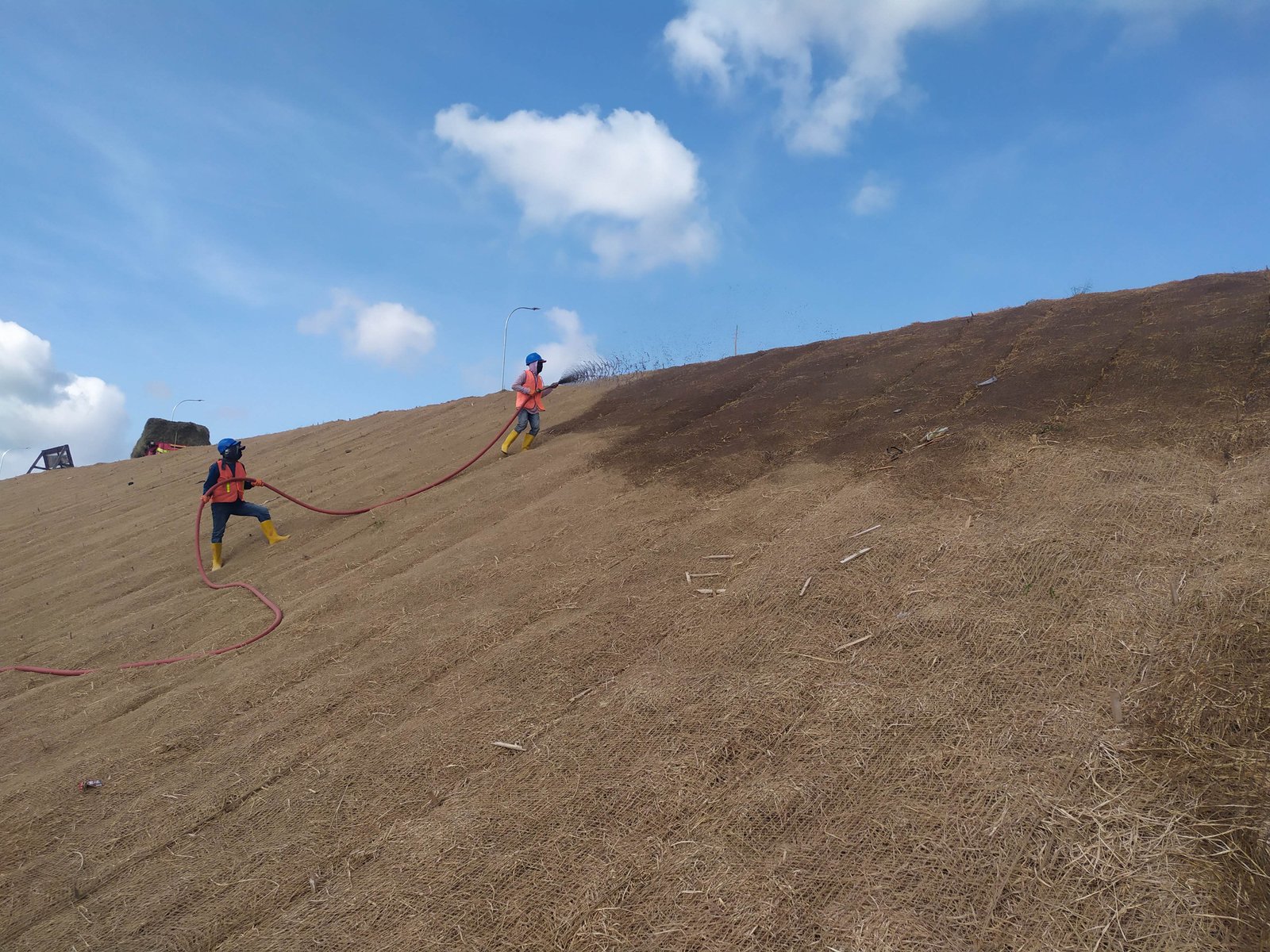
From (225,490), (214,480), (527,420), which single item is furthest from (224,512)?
(527,420)

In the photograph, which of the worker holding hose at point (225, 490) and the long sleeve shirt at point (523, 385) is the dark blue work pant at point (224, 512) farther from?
the long sleeve shirt at point (523, 385)

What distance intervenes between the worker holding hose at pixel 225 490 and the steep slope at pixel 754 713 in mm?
1777

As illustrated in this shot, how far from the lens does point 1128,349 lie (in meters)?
9.07

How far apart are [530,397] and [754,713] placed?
864 centimetres

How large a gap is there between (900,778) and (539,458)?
8.58 meters

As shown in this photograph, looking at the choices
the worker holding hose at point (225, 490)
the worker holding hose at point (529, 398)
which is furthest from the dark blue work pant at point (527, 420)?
the worker holding hose at point (225, 490)

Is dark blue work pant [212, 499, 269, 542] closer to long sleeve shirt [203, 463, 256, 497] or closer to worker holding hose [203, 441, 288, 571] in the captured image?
worker holding hose [203, 441, 288, 571]

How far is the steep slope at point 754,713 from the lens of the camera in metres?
3.35

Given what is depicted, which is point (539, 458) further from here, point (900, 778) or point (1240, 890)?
point (1240, 890)

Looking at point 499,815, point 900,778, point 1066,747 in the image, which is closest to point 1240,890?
point 1066,747

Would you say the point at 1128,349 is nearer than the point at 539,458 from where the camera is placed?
Yes

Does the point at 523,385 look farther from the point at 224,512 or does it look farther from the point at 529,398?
the point at 224,512

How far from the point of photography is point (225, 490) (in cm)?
1083

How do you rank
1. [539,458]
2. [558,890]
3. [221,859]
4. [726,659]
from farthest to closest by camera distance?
1. [539,458]
2. [726,659]
3. [221,859]
4. [558,890]
